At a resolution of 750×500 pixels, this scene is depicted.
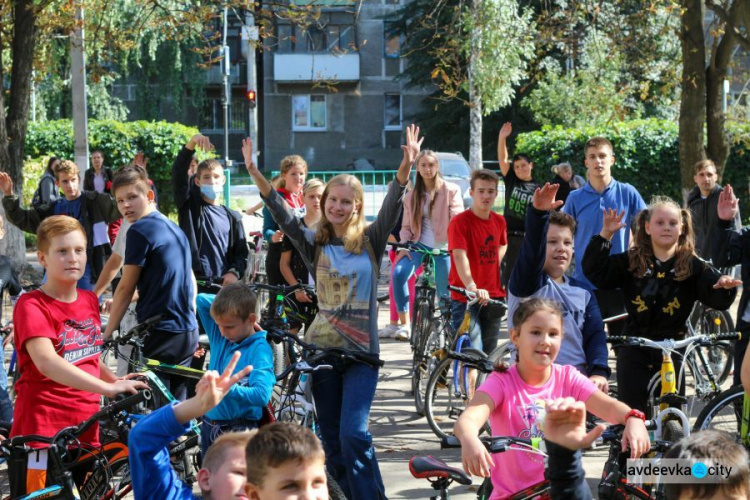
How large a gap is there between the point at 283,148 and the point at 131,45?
116 feet

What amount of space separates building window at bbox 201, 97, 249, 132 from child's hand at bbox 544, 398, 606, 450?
5460 centimetres

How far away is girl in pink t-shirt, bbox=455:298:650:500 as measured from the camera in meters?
4.18

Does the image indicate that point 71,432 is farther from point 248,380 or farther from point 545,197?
point 545,197

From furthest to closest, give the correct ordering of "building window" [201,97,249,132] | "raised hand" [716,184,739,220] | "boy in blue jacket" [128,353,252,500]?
"building window" [201,97,249,132]
"raised hand" [716,184,739,220]
"boy in blue jacket" [128,353,252,500]

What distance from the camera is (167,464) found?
375cm

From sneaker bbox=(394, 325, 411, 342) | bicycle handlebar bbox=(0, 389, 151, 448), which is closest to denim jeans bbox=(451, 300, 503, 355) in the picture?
sneaker bbox=(394, 325, 411, 342)

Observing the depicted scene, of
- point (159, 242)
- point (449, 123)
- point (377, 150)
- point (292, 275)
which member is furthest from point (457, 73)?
point (377, 150)

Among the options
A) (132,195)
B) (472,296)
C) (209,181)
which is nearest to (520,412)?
(132,195)

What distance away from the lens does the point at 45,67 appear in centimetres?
2294

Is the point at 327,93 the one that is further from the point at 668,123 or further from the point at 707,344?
the point at 707,344

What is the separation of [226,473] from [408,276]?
24.6 feet

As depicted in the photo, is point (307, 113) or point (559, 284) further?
point (307, 113)

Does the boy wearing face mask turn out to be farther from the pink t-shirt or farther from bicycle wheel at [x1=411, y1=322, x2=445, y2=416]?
the pink t-shirt

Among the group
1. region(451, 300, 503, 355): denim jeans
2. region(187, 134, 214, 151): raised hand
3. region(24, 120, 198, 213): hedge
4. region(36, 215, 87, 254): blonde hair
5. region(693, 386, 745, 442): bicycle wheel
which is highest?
region(24, 120, 198, 213): hedge
